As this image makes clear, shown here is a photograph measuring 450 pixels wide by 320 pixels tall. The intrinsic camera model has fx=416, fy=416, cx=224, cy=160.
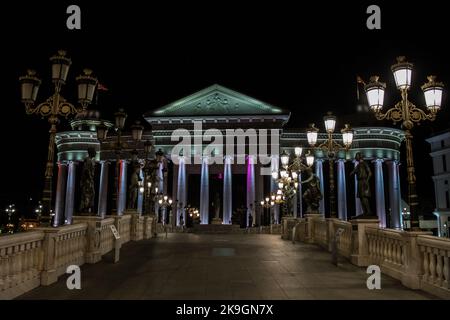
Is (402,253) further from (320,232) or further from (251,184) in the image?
(251,184)

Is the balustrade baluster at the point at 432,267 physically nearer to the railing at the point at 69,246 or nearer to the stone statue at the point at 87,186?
the railing at the point at 69,246

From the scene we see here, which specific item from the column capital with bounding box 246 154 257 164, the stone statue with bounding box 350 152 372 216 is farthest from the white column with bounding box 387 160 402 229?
the stone statue with bounding box 350 152 372 216

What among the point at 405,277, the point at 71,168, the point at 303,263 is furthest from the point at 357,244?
the point at 71,168

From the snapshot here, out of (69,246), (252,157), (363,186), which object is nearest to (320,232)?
(363,186)

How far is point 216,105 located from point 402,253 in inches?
2232

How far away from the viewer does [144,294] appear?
9.23 metres

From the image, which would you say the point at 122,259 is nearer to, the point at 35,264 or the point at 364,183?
the point at 35,264

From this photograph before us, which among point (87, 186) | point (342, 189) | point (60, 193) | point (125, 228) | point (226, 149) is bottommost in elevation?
point (125, 228)

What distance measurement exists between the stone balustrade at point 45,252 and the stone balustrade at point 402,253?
9.08 m

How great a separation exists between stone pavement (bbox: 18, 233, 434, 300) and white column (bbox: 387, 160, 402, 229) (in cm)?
6045

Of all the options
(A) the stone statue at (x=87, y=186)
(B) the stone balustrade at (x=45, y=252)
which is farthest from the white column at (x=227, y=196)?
(A) the stone statue at (x=87, y=186)

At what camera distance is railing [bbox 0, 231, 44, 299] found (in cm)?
859

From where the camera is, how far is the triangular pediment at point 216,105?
65.1 m

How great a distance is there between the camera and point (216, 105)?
6644cm
